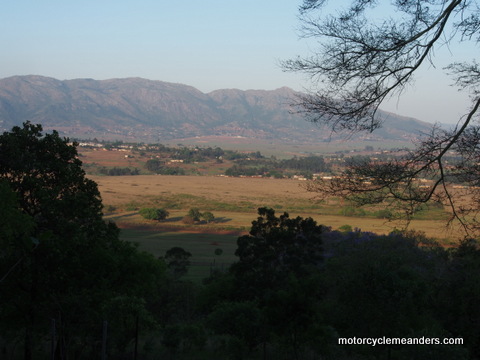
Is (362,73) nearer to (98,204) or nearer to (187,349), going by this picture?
(98,204)

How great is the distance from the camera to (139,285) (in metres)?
15.0

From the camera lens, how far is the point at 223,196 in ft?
278

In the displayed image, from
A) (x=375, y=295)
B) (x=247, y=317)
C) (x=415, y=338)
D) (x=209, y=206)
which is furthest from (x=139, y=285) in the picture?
(x=209, y=206)

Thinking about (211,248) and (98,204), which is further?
(211,248)

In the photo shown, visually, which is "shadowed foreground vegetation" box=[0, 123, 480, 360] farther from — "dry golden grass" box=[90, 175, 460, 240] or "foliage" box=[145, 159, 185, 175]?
"foliage" box=[145, 159, 185, 175]

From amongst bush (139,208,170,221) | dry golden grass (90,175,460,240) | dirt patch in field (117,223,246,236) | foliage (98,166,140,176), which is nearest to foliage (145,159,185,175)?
foliage (98,166,140,176)

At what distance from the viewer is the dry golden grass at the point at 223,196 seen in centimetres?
5972

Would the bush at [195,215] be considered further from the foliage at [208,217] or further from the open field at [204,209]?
the open field at [204,209]

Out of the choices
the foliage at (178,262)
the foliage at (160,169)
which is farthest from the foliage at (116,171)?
the foliage at (178,262)

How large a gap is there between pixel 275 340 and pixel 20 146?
7.73 metres

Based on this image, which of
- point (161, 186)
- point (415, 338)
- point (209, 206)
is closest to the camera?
point (415, 338)

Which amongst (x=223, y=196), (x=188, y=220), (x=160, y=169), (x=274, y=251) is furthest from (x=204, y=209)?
(x=160, y=169)

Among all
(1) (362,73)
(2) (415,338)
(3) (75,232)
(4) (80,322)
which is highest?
(1) (362,73)

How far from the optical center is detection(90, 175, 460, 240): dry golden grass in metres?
59.7
